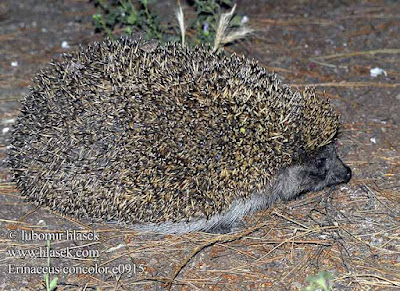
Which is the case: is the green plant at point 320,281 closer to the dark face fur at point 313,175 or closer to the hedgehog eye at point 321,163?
the dark face fur at point 313,175

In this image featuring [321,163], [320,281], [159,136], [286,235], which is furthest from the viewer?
[321,163]

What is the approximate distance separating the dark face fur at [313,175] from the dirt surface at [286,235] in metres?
0.18

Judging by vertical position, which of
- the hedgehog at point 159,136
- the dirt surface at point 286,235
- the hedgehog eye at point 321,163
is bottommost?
the dirt surface at point 286,235

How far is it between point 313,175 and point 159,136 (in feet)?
5.30

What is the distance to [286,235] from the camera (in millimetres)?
5555

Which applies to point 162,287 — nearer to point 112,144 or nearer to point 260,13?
point 112,144

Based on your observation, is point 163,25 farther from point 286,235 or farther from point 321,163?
point 286,235

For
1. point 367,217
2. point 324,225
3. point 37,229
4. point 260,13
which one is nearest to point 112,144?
point 37,229

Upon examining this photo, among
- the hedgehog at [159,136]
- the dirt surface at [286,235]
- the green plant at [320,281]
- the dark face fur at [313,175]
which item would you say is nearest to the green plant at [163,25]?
the dirt surface at [286,235]

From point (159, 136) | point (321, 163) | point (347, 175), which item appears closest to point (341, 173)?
point (347, 175)

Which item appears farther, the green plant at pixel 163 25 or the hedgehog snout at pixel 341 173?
the green plant at pixel 163 25

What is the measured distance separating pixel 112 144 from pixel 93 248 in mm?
990

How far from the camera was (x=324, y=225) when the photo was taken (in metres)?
5.64

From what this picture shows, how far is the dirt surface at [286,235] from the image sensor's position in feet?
16.7
